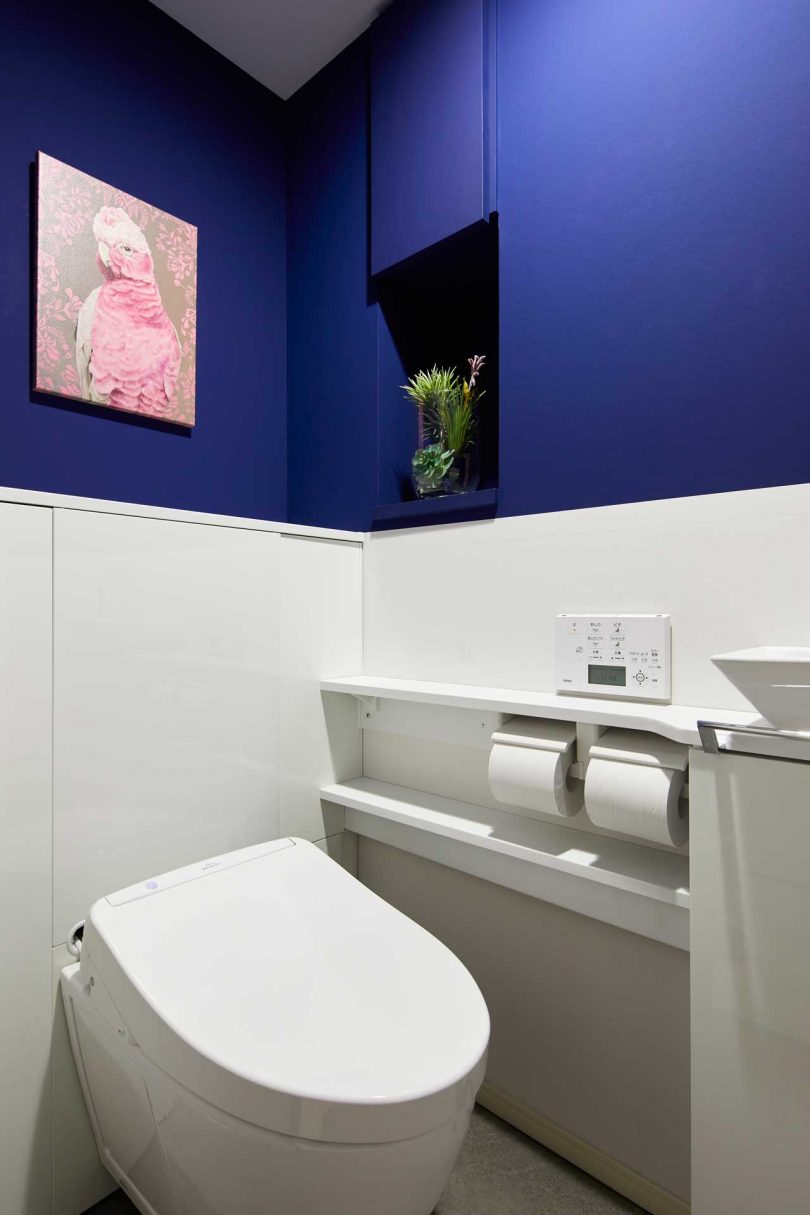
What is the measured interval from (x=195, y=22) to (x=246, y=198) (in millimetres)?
384

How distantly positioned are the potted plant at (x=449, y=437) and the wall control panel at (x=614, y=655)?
17.5 inches

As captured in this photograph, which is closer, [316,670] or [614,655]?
[614,655]

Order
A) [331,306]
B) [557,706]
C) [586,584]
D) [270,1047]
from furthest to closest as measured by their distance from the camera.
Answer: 1. [331,306]
2. [586,584]
3. [557,706]
4. [270,1047]

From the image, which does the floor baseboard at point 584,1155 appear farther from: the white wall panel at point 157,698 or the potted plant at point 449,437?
the potted plant at point 449,437

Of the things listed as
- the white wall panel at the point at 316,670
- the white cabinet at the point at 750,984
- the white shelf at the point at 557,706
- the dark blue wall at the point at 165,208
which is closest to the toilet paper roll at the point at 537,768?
the white shelf at the point at 557,706

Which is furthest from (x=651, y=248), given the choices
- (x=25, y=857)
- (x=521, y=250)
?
(x=25, y=857)

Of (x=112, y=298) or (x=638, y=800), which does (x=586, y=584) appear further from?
(x=112, y=298)

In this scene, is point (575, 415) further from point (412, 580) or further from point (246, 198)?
point (246, 198)

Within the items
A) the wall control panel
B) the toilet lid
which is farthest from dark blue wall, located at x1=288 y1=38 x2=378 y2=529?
the toilet lid

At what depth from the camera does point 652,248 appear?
1.07 metres

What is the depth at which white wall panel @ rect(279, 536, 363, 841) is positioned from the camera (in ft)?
4.40

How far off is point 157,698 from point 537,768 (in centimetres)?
68

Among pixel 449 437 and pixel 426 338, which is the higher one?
pixel 426 338

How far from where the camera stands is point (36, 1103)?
0.95 m
